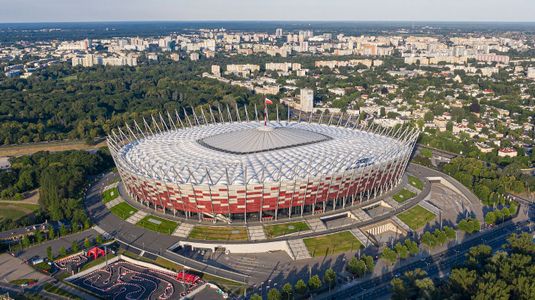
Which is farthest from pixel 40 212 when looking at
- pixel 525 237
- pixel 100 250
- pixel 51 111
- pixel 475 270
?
pixel 51 111

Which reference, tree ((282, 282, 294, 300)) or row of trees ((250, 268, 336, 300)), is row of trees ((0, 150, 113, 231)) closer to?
row of trees ((250, 268, 336, 300))

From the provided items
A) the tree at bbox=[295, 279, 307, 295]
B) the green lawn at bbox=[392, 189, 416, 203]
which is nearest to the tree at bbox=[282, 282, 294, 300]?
the tree at bbox=[295, 279, 307, 295]

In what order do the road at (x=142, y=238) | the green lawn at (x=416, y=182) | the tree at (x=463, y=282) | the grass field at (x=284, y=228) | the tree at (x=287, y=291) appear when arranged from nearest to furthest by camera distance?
the tree at (x=463, y=282) → the tree at (x=287, y=291) → the road at (x=142, y=238) → the grass field at (x=284, y=228) → the green lawn at (x=416, y=182)

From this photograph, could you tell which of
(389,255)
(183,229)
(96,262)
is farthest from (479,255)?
(96,262)

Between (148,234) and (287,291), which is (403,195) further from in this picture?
(148,234)

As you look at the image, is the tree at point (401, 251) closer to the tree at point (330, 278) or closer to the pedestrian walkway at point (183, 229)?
the tree at point (330, 278)

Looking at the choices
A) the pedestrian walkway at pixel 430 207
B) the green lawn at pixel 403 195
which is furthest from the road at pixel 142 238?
the pedestrian walkway at pixel 430 207
